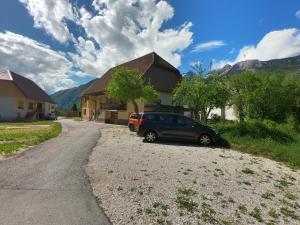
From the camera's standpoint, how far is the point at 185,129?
44.8ft

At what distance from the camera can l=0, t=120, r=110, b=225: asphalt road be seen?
4129 mm

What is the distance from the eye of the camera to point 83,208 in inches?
180

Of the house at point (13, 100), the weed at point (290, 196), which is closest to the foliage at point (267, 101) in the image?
the weed at point (290, 196)

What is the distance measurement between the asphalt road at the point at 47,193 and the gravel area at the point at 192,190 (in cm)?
38

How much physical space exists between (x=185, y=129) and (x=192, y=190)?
26.0ft

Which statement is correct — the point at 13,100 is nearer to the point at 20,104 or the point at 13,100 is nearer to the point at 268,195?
the point at 20,104

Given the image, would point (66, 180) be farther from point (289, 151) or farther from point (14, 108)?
point (14, 108)

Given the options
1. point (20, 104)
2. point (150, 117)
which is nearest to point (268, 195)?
point (150, 117)

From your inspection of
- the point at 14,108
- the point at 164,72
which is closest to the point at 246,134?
the point at 164,72

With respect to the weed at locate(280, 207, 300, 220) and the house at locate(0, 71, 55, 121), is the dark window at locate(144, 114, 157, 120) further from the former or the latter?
the house at locate(0, 71, 55, 121)

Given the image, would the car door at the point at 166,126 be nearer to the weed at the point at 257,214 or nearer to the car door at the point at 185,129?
the car door at the point at 185,129

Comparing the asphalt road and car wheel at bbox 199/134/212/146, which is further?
car wheel at bbox 199/134/212/146

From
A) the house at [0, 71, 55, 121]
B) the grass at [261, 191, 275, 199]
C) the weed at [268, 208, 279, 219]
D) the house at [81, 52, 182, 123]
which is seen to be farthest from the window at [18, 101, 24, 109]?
the weed at [268, 208, 279, 219]

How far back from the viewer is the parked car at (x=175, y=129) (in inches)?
534
